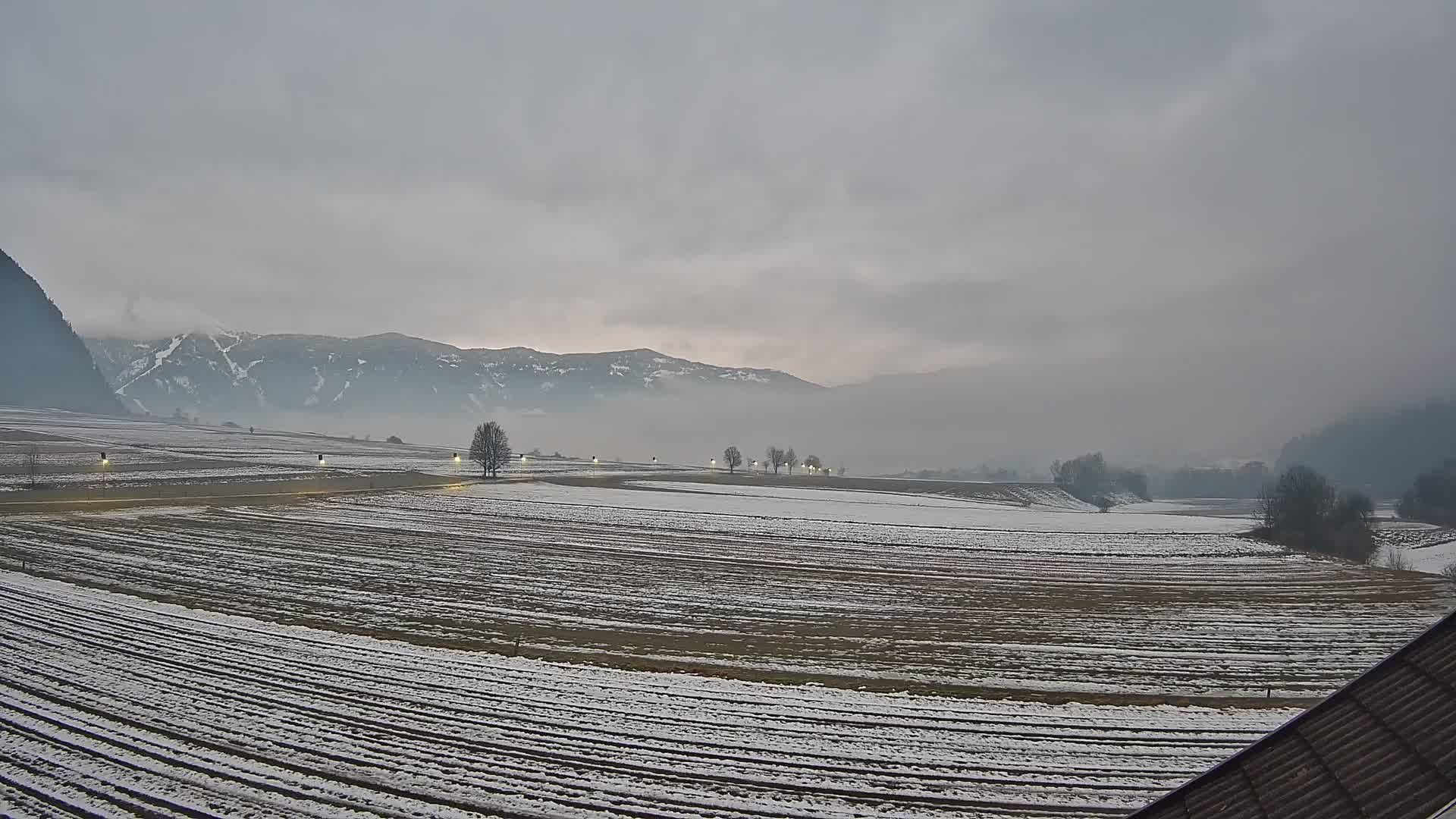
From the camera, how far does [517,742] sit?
587 inches

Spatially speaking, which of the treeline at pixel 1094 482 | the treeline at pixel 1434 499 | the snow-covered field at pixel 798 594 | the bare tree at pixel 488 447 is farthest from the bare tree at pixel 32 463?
the treeline at pixel 1434 499

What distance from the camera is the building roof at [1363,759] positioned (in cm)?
397

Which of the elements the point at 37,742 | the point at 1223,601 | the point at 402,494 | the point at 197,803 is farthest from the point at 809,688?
the point at 402,494

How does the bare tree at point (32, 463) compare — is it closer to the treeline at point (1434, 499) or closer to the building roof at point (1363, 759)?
the building roof at point (1363, 759)

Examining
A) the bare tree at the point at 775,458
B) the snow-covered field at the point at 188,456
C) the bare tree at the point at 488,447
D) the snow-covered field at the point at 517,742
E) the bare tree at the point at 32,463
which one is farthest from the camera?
the bare tree at the point at 775,458

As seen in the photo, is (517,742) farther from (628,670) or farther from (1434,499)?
(1434,499)

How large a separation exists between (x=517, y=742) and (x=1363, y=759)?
14.9 metres

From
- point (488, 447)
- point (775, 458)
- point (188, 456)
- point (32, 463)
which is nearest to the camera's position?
point (32, 463)

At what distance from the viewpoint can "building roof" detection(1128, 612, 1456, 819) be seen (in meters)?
3.97


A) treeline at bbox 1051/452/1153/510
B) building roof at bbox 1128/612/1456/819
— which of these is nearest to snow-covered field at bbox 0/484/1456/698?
building roof at bbox 1128/612/1456/819

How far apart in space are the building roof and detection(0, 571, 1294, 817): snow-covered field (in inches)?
351

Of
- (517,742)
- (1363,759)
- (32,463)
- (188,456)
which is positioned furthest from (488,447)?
(1363,759)

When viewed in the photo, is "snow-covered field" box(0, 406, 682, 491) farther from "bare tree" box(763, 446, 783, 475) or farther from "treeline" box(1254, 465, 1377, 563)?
"treeline" box(1254, 465, 1377, 563)

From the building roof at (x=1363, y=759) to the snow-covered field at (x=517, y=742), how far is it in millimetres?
8905
